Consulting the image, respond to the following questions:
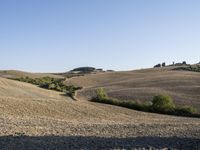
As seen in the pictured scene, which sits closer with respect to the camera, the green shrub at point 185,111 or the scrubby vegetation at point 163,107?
the green shrub at point 185,111

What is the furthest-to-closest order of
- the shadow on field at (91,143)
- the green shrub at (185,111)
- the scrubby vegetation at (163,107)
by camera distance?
the scrubby vegetation at (163,107), the green shrub at (185,111), the shadow on field at (91,143)

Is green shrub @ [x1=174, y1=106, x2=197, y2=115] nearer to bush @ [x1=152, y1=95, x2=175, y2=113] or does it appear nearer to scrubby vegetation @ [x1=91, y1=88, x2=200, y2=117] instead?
scrubby vegetation @ [x1=91, y1=88, x2=200, y2=117]

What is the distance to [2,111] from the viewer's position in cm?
3756

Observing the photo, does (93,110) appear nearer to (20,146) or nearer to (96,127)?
(96,127)

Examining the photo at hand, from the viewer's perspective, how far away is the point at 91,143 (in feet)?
68.7

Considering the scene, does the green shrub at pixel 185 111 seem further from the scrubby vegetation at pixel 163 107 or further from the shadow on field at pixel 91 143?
the shadow on field at pixel 91 143

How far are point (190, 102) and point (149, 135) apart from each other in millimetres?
35229

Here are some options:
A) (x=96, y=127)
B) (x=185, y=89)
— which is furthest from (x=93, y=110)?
(x=185, y=89)

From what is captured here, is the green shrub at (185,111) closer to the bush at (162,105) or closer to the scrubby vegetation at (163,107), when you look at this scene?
the scrubby vegetation at (163,107)

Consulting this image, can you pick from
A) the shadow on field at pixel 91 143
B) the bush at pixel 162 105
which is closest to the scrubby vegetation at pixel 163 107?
the bush at pixel 162 105

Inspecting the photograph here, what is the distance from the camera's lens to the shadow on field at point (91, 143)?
2008 centimetres

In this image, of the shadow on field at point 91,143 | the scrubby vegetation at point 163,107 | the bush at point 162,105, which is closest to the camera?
the shadow on field at point 91,143

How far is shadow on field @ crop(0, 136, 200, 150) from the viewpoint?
65.9 feet

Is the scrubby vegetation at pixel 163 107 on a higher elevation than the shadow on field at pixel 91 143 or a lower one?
lower
